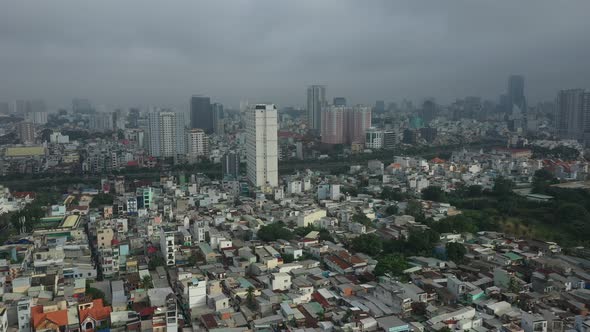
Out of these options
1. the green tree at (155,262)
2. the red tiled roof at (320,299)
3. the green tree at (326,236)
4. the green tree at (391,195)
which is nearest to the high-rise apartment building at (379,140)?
the green tree at (391,195)

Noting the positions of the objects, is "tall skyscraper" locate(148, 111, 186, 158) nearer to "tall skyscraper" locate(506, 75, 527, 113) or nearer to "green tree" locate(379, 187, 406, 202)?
"green tree" locate(379, 187, 406, 202)

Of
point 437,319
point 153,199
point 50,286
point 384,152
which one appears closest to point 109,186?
point 153,199

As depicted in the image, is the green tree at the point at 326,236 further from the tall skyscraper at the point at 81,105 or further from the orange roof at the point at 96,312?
the tall skyscraper at the point at 81,105

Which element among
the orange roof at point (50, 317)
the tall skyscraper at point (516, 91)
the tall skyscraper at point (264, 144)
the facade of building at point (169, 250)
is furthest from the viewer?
the tall skyscraper at point (516, 91)

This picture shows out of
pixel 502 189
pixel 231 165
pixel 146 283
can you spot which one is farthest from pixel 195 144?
pixel 146 283

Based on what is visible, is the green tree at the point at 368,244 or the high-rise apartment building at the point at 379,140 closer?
the green tree at the point at 368,244

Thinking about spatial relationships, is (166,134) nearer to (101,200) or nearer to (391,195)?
(101,200)

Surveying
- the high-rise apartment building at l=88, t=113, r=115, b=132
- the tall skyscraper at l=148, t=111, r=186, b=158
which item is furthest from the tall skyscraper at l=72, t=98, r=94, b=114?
the tall skyscraper at l=148, t=111, r=186, b=158
